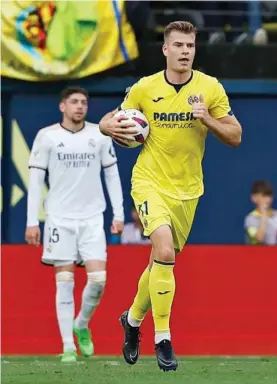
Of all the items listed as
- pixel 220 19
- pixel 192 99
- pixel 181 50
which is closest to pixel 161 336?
pixel 192 99

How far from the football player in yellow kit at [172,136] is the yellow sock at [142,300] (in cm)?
2

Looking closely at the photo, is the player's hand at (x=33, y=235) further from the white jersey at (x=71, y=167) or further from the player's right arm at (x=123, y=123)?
the player's right arm at (x=123, y=123)

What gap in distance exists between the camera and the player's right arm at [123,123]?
916 centimetres

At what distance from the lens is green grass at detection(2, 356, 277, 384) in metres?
9.12

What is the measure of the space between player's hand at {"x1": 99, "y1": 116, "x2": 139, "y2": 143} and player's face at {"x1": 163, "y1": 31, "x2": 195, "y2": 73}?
0.52 m

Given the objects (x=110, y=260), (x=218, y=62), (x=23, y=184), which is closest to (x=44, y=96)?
(x=23, y=184)

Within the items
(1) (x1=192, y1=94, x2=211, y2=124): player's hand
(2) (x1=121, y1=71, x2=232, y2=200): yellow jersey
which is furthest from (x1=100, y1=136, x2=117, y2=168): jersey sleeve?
(1) (x1=192, y1=94, x2=211, y2=124): player's hand

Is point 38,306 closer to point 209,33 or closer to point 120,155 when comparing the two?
→ point 120,155

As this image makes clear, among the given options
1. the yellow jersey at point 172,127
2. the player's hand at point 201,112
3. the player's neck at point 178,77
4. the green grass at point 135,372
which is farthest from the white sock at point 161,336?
the player's neck at point 178,77

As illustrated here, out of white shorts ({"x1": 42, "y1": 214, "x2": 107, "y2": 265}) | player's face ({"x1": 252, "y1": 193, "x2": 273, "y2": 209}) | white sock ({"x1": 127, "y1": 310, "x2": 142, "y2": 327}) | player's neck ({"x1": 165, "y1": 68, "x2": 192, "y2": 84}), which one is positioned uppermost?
player's neck ({"x1": 165, "y1": 68, "x2": 192, "y2": 84})

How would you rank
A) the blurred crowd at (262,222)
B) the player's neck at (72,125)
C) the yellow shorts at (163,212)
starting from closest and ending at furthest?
the yellow shorts at (163,212) → the player's neck at (72,125) → the blurred crowd at (262,222)

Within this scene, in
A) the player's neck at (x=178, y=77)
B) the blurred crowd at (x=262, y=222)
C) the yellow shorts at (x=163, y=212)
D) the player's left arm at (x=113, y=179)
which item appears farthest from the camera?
the blurred crowd at (x=262, y=222)

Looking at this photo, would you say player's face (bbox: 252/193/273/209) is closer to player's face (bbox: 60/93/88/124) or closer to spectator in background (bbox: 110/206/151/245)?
spectator in background (bbox: 110/206/151/245)

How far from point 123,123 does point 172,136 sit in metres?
0.36
